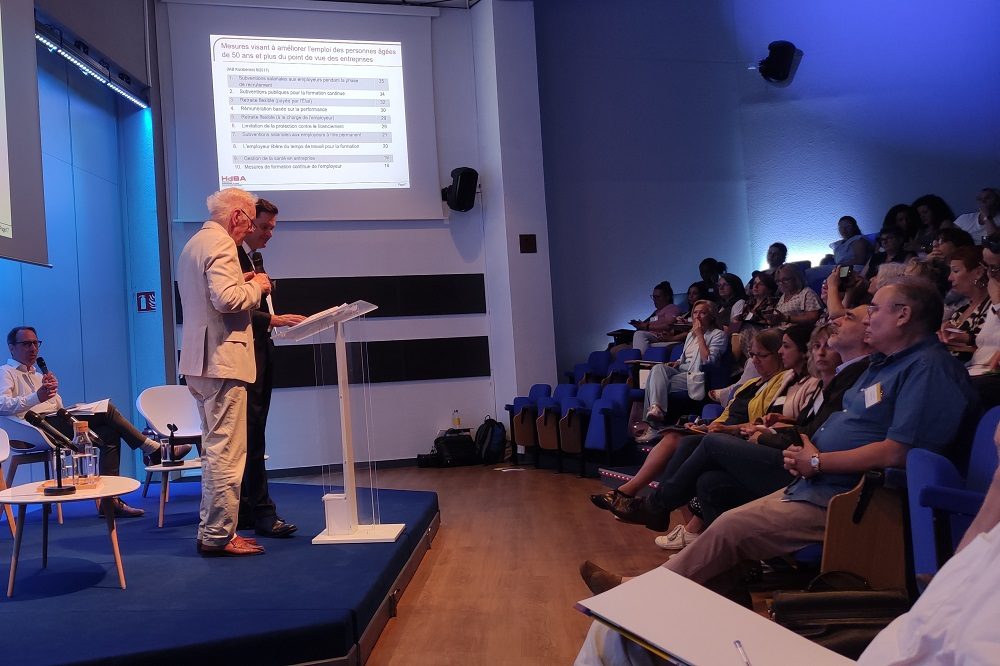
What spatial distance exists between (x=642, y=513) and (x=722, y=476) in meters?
0.45

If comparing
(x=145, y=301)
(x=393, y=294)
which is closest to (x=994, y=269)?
(x=393, y=294)

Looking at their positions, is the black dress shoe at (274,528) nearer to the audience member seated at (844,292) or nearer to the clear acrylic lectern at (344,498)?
the clear acrylic lectern at (344,498)

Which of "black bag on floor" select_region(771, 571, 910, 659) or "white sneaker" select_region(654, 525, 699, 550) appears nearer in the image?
"black bag on floor" select_region(771, 571, 910, 659)

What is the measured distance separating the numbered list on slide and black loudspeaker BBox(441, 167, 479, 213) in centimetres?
40

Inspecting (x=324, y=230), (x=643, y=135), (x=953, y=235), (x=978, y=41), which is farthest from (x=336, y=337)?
(x=978, y=41)

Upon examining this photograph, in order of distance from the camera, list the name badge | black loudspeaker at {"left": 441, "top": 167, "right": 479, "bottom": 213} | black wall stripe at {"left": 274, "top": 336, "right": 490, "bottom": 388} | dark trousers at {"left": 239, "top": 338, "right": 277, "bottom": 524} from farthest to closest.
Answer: black loudspeaker at {"left": 441, "top": 167, "right": 479, "bottom": 213} < black wall stripe at {"left": 274, "top": 336, "right": 490, "bottom": 388} < dark trousers at {"left": 239, "top": 338, "right": 277, "bottom": 524} < the name badge

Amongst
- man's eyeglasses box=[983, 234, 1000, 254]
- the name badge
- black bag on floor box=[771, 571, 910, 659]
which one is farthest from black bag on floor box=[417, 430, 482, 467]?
black bag on floor box=[771, 571, 910, 659]

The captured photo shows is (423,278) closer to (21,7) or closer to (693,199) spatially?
(693,199)

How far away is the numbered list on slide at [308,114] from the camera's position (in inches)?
298

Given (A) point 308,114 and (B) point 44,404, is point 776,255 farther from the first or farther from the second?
(B) point 44,404

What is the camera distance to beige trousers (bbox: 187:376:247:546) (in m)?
3.35

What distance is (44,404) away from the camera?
499cm

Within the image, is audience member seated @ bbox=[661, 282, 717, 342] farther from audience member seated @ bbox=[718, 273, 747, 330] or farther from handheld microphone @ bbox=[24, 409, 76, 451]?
handheld microphone @ bbox=[24, 409, 76, 451]

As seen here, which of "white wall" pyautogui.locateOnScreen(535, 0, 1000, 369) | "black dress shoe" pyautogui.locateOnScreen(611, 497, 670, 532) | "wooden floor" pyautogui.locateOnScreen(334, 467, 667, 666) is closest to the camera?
"wooden floor" pyautogui.locateOnScreen(334, 467, 667, 666)
